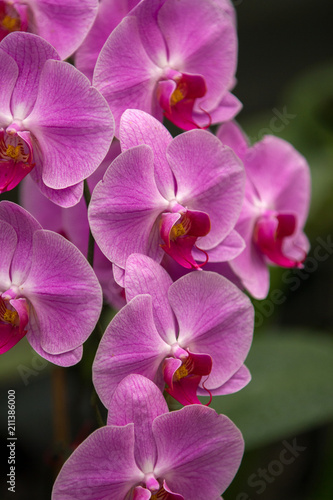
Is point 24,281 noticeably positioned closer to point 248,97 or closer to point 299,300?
point 299,300

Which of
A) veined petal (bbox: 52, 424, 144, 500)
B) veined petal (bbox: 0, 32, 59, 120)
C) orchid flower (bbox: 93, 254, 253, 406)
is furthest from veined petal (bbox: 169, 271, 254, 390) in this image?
veined petal (bbox: 0, 32, 59, 120)

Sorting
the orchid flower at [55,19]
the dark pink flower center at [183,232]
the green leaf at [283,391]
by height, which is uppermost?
the orchid flower at [55,19]

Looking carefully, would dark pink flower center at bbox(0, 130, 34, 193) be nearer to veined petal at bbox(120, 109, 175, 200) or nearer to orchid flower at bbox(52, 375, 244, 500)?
veined petal at bbox(120, 109, 175, 200)

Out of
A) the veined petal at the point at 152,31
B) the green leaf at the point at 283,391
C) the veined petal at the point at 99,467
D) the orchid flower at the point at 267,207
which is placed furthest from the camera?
the green leaf at the point at 283,391

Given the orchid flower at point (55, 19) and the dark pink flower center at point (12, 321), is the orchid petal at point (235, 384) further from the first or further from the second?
the orchid flower at point (55, 19)

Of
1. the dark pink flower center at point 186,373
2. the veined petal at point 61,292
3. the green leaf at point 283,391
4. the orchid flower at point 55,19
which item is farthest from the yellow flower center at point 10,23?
the green leaf at point 283,391

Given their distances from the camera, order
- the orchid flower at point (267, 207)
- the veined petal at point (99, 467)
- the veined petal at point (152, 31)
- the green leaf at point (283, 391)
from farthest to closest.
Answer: the green leaf at point (283, 391) → the orchid flower at point (267, 207) → the veined petal at point (152, 31) → the veined petal at point (99, 467)

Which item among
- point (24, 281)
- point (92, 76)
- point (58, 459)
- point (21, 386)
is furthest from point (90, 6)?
point (21, 386)
